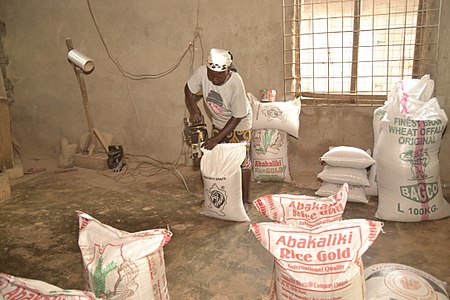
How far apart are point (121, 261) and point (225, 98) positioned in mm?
1624

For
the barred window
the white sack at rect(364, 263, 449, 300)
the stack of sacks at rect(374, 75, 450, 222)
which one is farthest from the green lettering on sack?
the white sack at rect(364, 263, 449, 300)

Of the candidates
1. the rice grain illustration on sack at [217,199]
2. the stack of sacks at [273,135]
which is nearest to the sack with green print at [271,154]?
the stack of sacks at [273,135]

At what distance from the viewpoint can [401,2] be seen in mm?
3086

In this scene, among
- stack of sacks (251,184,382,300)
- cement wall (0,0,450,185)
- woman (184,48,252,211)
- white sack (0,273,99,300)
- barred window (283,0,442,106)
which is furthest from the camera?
cement wall (0,0,450,185)

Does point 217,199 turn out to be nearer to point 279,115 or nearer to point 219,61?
point 219,61

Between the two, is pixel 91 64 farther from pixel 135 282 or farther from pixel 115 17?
pixel 135 282

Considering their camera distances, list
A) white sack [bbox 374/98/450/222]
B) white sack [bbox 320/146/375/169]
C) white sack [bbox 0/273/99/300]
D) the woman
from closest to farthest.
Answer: white sack [bbox 0/273/99/300]
white sack [bbox 374/98/450/222]
the woman
white sack [bbox 320/146/375/169]

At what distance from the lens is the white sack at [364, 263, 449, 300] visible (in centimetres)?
139

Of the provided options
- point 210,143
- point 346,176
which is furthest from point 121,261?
point 346,176

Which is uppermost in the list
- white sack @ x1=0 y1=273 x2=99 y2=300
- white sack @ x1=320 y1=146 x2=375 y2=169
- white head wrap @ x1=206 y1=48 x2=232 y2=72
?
white head wrap @ x1=206 y1=48 x2=232 y2=72

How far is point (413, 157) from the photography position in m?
2.57

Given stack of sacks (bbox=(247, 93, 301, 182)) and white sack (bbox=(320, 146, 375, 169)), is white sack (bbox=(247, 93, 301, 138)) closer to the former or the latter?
stack of sacks (bbox=(247, 93, 301, 182))

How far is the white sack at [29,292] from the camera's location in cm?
114

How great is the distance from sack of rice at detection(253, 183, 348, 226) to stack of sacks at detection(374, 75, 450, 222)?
1.17 meters
